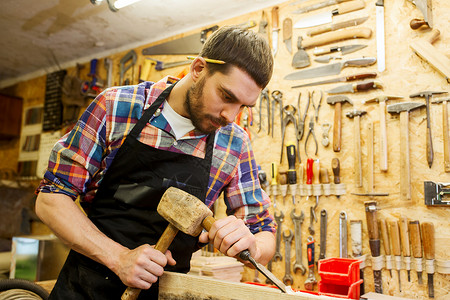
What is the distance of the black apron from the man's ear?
21cm

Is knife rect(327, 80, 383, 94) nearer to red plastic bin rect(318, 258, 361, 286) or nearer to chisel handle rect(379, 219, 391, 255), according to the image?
chisel handle rect(379, 219, 391, 255)

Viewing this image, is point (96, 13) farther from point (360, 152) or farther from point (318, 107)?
point (360, 152)

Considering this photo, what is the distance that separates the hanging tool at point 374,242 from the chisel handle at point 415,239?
243mm

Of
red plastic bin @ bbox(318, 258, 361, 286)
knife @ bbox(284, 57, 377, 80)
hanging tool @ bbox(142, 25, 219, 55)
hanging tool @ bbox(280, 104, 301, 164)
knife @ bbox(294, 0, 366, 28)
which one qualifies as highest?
hanging tool @ bbox(142, 25, 219, 55)

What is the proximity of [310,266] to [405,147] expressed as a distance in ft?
4.18

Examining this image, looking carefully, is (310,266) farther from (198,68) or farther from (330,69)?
(198,68)

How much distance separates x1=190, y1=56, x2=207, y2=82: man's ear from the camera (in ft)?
5.15

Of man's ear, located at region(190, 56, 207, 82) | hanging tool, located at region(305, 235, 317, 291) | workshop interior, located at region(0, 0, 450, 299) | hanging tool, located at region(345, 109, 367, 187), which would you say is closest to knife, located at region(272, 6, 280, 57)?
workshop interior, located at region(0, 0, 450, 299)

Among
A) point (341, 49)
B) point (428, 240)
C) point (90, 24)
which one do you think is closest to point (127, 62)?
point (90, 24)

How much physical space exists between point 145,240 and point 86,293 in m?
0.31

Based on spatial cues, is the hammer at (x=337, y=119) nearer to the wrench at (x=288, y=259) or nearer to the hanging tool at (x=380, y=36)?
the hanging tool at (x=380, y=36)

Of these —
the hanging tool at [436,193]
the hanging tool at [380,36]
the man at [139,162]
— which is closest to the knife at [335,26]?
the hanging tool at [380,36]

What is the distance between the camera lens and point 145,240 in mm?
1503

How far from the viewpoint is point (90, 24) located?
4.38 m
